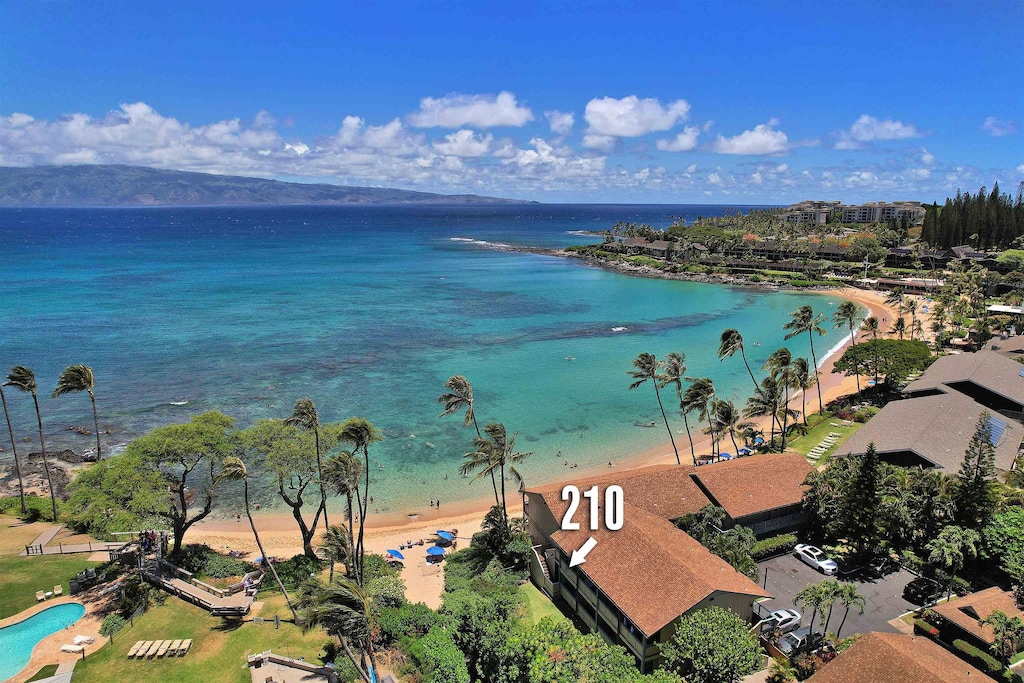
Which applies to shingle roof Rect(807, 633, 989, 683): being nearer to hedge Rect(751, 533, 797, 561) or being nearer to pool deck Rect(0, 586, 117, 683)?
hedge Rect(751, 533, 797, 561)

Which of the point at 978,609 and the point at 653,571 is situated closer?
the point at 978,609

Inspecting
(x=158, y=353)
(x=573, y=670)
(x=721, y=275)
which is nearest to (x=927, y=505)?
(x=573, y=670)

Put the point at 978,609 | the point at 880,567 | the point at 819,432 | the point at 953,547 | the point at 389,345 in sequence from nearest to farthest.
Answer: the point at 978,609, the point at 953,547, the point at 880,567, the point at 819,432, the point at 389,345

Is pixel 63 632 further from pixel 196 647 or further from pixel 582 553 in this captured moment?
pixel 582 553

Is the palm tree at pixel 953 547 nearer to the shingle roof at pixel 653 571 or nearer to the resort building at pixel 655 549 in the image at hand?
the resort building at pixel 655 549

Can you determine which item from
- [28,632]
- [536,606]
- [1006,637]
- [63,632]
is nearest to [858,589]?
[1006,637]

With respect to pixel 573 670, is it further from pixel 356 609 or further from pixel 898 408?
pixel 898 408
